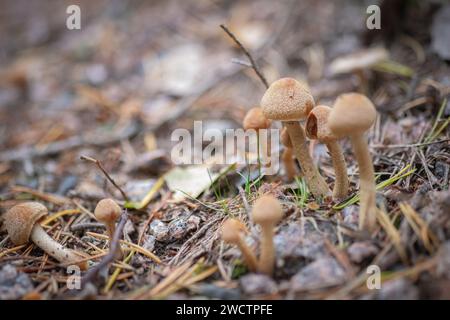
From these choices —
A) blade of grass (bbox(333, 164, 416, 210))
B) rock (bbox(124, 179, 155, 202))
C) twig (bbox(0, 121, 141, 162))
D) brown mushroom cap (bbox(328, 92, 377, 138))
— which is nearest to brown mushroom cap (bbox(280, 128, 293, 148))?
blade of grass (bbox(333, 164, 416, 210))

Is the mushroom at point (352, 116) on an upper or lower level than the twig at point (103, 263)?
upper

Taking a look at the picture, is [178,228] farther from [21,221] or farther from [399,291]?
[399,291]

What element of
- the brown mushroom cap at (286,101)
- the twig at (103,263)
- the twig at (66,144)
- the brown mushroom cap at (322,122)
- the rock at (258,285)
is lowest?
the rock at (258,285)

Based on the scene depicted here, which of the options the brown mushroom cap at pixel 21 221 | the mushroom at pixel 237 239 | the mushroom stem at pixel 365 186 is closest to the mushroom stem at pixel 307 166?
the mushroom stem at pixel 365 186

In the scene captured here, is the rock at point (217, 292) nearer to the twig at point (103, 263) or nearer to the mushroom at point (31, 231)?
the twig at point (103, 263)

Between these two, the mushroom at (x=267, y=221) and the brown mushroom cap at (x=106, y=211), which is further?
the brown mushroom cap at (x=106, y=211)

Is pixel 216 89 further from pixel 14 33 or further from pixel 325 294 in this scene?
pixel 14 33

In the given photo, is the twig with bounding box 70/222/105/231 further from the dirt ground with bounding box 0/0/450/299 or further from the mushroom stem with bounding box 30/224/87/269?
the mushroom stem with bounding box 30/224/87/269
